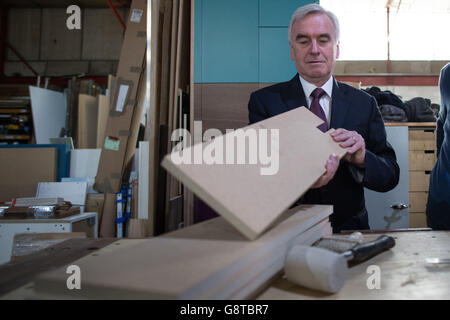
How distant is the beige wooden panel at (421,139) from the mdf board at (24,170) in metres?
3.65

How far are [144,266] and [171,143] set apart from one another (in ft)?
3.46

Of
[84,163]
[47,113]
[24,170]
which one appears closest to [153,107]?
[84,163]

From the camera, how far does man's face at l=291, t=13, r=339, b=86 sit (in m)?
1.28

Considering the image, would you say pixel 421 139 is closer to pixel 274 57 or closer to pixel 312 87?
pixel 274 57

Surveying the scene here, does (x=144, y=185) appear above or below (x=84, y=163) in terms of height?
below

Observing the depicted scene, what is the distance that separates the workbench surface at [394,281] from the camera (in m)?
0.54

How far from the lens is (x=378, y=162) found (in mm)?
1148

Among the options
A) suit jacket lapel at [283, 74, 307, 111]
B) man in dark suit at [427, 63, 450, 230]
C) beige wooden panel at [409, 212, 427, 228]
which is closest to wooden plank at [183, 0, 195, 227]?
suit jacket lapel at [283, 74, 307, 111]

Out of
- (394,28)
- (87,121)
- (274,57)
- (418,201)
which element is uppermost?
(394,28)

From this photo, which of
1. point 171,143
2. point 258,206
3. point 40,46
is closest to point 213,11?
point 171,143

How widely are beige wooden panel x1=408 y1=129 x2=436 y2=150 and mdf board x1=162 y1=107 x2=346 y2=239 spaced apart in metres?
2.80

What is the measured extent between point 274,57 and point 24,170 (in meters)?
2.65

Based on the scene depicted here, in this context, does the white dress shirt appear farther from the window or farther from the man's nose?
the window

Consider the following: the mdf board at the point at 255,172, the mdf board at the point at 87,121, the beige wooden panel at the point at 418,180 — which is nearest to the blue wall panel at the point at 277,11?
the mdf board at the point at 255,172
